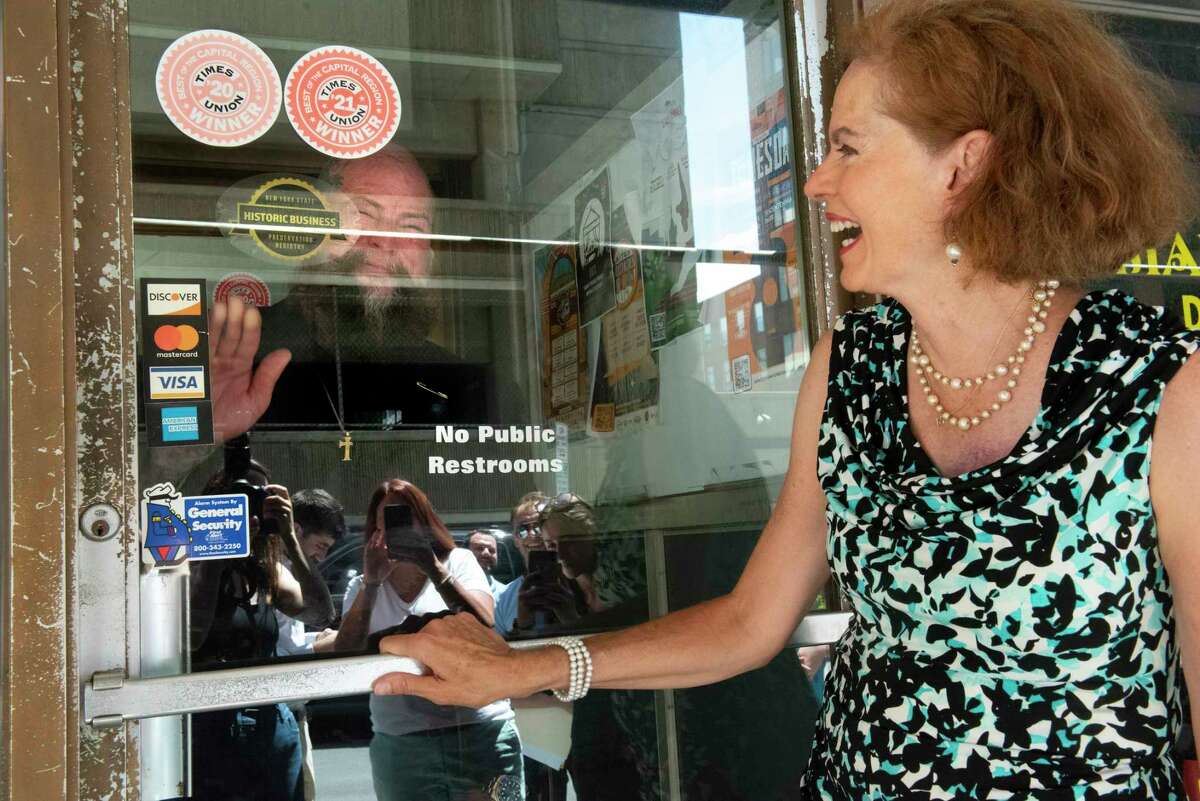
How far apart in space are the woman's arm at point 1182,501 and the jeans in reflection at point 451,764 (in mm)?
990

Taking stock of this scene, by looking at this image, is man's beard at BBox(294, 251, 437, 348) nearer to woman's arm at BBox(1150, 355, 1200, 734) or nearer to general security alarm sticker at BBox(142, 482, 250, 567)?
general security alarm sticker at BBox(142, 482, 250, 567)

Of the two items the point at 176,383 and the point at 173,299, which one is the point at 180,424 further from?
the point at 173,299

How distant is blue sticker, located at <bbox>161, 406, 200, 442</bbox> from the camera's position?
168 centimetres

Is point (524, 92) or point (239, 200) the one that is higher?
point (524, 92)

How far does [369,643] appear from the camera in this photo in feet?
5.89

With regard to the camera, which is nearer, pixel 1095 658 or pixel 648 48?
pixel 1095 658

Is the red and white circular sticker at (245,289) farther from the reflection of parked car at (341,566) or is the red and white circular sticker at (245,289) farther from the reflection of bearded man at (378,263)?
the reflection of parked car at (341,566)

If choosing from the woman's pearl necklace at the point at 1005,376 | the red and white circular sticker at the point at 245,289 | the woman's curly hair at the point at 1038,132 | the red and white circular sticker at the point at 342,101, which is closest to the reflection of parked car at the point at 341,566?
the red and white circular sticker at the point at 245,289

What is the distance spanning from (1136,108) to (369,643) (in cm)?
126

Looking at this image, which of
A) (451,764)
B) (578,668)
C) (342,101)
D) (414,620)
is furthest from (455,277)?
(451,764)

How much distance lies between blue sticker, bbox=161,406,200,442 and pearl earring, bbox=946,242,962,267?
3.36ft

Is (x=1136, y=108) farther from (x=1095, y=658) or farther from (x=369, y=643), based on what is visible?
(x=369, y=643)

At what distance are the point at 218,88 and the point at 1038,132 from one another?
44.4 inches

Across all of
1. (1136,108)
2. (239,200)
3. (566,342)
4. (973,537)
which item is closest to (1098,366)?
(973,537)
